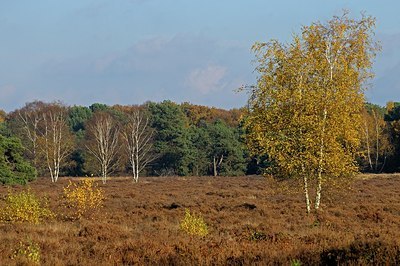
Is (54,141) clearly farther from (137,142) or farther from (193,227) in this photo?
(193,227)

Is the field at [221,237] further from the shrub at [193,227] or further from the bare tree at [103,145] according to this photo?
the bare tree at [103,145]

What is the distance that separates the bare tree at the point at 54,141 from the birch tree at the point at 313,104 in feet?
131

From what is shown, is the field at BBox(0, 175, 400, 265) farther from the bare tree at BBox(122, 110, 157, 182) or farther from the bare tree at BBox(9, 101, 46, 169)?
the bare tree at BBox(9, 101, 46, 169)

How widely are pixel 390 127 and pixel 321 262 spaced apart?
6937cm

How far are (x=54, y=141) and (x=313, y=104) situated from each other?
42.8 m

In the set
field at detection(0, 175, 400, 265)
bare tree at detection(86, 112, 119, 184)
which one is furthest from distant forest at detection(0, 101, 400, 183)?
field at detection(0, 175, 400, 265)

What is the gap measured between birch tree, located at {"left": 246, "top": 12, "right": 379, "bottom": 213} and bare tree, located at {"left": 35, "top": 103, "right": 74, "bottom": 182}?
131 ft

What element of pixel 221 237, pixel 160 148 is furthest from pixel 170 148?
pixel 221 237

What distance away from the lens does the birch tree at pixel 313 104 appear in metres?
18.1

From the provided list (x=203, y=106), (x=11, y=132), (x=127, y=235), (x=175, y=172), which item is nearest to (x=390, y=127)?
(x=175, y=172)

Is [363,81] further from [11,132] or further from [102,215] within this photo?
[11,132]

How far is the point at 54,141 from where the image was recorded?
183 feet

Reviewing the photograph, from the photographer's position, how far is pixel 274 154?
1814cm

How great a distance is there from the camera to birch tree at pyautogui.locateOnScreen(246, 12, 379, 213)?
59.3 feet
